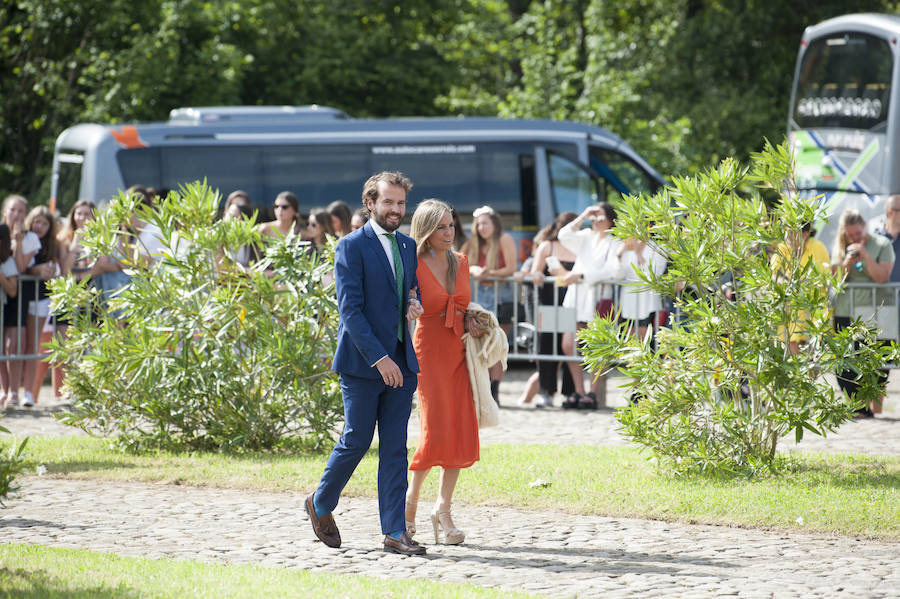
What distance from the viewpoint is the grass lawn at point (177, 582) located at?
18.2 ft

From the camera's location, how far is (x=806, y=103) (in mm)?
→ 22609

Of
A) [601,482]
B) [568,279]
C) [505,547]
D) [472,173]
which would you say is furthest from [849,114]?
[505,547]

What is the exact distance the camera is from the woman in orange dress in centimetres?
691

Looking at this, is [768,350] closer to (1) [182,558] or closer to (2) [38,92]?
(1) [182,558]

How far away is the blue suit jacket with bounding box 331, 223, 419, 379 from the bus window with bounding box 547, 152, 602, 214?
519 inches

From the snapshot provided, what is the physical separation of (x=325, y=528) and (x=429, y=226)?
1590mm

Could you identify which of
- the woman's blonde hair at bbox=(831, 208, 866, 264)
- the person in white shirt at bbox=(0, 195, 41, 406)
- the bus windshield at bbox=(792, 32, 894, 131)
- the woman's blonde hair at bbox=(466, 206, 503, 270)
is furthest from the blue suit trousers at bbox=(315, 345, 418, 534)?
the bus windshield at bbox=(792, 32, 894, 131)

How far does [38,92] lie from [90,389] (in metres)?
17.3

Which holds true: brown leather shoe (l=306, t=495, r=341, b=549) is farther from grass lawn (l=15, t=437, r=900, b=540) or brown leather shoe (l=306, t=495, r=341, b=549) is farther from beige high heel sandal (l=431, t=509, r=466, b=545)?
grass lawn (l=15, t=437, r=900, b=540)

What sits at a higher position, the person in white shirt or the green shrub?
the person in white shirt

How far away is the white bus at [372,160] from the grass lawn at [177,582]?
13618 millimetres

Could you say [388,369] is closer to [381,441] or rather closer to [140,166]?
[381,441]

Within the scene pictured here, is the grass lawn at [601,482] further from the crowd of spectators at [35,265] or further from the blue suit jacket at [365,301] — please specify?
the crowd of spectators at [35,265]

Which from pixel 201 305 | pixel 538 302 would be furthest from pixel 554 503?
pixel 538 302
